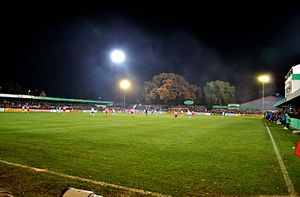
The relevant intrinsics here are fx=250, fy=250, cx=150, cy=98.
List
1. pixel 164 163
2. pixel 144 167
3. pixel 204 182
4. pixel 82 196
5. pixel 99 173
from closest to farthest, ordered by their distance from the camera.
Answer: pixel 82 196
pixel 204 182
pixel 99 173
pixel 144 167
pixel 164 163

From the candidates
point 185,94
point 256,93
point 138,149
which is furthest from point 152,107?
point 138,149

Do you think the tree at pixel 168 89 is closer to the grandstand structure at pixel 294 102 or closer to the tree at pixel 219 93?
the tree at pixel 219 93

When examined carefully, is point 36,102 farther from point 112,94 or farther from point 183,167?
point 183,167

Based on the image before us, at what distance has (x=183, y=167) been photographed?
739 cm

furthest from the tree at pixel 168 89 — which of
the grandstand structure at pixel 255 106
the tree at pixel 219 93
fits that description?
the grandstand structure at pixel 255 106

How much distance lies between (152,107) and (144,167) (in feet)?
267

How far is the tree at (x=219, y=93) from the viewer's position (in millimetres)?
85750

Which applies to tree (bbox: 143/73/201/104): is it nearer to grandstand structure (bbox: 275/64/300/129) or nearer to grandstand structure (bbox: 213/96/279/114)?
grandstand structure (bbox: 213/96/279/114)

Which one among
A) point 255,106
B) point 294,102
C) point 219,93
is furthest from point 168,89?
point 294,102

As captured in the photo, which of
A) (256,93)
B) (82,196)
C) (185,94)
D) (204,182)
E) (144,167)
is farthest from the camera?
(256,93)

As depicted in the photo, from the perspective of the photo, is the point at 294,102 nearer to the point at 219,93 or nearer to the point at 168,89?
the point at 168,89

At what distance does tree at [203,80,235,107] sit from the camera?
85.8 meters

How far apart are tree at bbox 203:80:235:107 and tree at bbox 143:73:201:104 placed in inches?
220

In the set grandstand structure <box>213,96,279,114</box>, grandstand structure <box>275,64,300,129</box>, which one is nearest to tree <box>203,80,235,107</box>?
grandstand structure <box>213,96,279,114</box>
